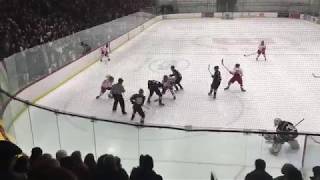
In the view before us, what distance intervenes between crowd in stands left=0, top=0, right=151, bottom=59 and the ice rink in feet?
4.46

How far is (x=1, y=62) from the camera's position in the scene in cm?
696

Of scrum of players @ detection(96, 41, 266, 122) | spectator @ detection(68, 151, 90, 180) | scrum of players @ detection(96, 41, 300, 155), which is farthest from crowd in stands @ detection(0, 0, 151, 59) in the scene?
A: spectator @ detection(68, 151, 90, 180)

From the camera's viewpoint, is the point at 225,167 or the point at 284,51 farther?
the point at 284,51

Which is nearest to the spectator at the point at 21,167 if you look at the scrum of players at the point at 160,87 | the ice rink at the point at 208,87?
the ice rink at the point at 208,87

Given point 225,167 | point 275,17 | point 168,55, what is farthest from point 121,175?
point 275,17

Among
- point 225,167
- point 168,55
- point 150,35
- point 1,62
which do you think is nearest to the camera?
point 225,167

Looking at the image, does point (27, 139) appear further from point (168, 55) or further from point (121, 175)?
point (168, 55)

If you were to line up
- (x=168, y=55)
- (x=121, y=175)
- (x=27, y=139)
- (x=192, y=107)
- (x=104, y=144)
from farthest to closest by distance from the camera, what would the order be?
(x=168, y=55), (x=192, y=107), (x=27, y=139), (x=104, y=144), (x=121, y=175)

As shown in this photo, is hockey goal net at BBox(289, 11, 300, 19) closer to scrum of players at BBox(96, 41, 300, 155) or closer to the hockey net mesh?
scrum of players at BBox(96, 41, 300, 155)

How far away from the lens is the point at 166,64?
37.3 ft

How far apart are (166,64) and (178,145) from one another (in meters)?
7.07

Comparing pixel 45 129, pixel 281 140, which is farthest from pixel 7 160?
pixel 281 140

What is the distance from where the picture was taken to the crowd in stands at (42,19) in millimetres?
9250

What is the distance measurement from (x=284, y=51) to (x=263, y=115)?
6433mm
